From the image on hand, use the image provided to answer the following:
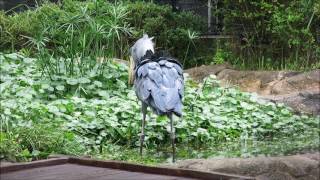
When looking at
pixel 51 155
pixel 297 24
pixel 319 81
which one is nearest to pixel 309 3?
pixel 297 24

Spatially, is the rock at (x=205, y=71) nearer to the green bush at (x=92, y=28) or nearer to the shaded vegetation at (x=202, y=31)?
the shaded vegetation at (x=202, y=31)

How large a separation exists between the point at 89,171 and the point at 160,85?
157cm

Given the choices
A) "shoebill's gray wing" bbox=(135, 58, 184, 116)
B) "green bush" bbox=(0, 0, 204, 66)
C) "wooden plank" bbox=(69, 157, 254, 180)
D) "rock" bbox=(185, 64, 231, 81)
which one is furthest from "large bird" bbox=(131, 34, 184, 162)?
"rock" bbox=(185, 64, 231, 81)

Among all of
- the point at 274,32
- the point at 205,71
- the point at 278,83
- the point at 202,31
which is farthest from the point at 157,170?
the point at 202,31

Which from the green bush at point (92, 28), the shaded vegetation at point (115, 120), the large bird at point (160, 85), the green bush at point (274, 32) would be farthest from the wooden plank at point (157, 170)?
the green bush at point (274, 32)

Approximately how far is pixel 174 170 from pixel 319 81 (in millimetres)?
5694

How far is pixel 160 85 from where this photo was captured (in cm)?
547

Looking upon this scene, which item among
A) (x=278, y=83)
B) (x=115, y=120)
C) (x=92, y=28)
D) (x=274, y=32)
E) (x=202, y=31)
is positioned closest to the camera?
(x=115, y=120)

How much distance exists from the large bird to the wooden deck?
1.03 m

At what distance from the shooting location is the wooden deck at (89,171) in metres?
3.77

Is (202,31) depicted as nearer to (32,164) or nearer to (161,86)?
(161,86)

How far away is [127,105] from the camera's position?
275 inches

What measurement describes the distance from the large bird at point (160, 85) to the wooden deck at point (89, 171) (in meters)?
1.03

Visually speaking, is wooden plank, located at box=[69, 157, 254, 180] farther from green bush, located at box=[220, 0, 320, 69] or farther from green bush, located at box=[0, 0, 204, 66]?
green bush, located at box=[220, 0, 320, 69]
